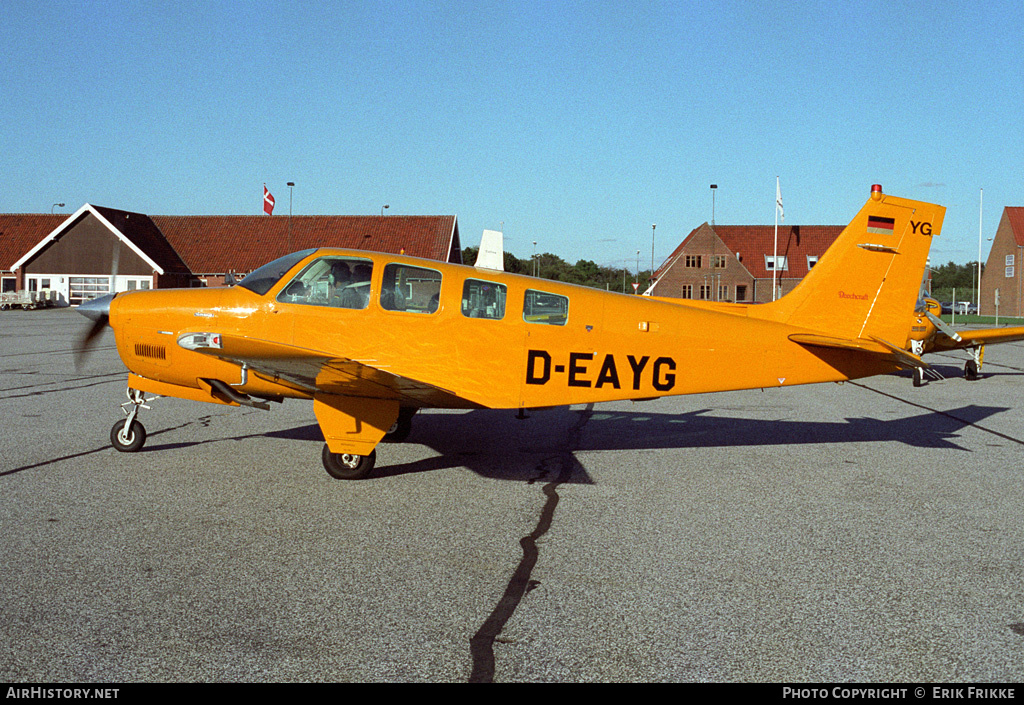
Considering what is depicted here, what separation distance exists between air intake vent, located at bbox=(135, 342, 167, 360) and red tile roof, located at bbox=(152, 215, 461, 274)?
49.0 m

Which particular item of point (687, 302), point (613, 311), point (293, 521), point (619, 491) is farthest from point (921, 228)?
point (293, 521)

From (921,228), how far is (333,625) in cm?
773

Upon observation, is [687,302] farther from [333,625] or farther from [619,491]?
[333,625]

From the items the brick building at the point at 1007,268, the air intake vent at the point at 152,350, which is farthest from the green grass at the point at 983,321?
the air intake vent at the point at 152,350

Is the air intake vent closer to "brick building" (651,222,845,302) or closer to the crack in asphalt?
the crack in asphalt

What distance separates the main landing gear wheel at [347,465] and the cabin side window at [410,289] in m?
1.42

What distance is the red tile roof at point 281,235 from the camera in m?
57.6

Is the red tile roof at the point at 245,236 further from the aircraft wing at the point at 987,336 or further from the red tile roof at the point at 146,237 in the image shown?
the aircraft wing at the point at 987,336

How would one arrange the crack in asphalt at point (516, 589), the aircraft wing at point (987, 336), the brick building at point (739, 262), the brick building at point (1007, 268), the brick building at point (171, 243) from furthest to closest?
the brick building at point (739, 262)
the brick building at point (1007, 268)
the brick building at point (171, 243)
the aircraft wing at point (987, 336)
the crack in asphalt at point (516, 589)

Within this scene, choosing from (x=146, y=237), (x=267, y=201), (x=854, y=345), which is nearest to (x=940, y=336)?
(x=854, y=345)

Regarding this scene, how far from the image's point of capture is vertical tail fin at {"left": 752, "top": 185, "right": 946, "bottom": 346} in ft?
28.9

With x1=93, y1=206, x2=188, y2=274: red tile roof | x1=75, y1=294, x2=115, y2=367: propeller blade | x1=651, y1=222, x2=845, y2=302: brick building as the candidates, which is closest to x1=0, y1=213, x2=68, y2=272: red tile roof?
x1=93, y1=206, x2=188, y2=274: red tile roof

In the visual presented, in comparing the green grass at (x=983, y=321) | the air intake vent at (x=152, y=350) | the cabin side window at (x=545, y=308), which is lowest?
the air intake vent at (x=152, y=350)

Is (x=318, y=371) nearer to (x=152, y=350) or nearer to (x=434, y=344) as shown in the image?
(x=434, y=344)
